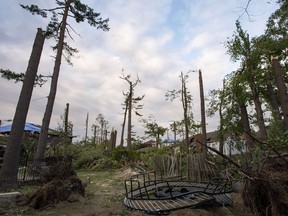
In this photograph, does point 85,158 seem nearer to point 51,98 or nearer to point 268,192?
point 51,98

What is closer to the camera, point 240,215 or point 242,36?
point 240,215

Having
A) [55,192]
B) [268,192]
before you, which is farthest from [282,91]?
[55,192]

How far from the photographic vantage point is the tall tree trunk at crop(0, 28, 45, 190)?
7.56 meters

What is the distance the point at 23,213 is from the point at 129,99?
78.6 feet

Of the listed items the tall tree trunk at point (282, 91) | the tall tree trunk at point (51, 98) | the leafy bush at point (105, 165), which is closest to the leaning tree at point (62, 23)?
the tall tree trunk at point (51, 98)

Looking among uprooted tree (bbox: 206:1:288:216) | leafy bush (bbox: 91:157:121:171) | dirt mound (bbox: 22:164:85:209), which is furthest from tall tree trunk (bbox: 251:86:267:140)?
dirt mound (bbox: 22:164:85:209)

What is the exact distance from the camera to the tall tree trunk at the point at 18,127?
298 inches

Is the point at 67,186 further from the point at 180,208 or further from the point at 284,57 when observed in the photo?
the point at 284,57

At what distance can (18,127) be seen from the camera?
8086 mm

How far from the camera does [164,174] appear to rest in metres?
11.2

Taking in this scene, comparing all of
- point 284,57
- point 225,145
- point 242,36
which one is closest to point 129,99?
point 225,145

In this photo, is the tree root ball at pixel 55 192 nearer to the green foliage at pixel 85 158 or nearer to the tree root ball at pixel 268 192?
the tree root ball at pixel 268 192

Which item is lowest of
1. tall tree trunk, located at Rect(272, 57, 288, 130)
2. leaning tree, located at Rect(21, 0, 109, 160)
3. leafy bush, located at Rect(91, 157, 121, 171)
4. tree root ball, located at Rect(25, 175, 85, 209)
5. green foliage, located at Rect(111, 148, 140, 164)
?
tree root ball, located at Rect(25, 175, 85, 209)

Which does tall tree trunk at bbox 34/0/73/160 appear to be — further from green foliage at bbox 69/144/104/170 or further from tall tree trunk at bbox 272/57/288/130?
tall tree trunk at bbox 272/57/288/130
